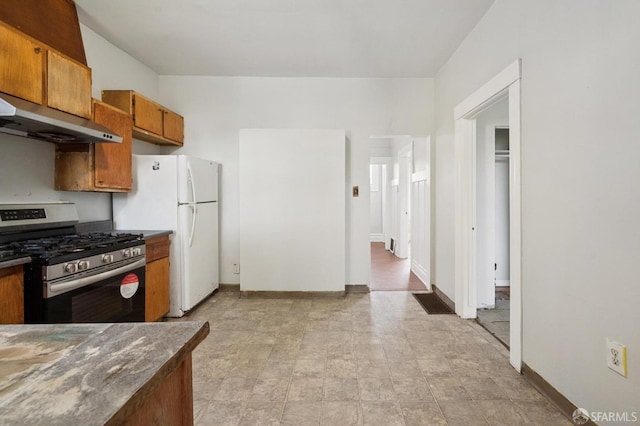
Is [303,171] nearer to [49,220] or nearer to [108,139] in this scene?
[108,139]

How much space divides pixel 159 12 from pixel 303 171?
1.96 m

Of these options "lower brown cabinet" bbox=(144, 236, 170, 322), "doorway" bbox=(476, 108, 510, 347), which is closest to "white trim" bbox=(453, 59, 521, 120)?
"doorway" bbox=(476, 108, 510, 347)

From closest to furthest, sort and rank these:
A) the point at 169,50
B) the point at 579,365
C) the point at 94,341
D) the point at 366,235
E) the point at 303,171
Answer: the point at 94,341
the point at 579,365
the point at 169,50
the point at 303,171
the point at 366,235

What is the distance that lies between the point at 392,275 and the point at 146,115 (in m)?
3.87

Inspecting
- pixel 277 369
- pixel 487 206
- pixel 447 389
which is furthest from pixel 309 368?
pixel 487 206

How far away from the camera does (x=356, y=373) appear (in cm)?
209

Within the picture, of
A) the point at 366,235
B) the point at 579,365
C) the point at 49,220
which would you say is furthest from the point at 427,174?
the point at 49,220

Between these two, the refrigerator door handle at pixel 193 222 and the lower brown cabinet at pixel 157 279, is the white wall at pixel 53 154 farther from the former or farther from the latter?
the refrigerator door handle at pixel 193 222

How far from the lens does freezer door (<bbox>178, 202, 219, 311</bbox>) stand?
9.97ft

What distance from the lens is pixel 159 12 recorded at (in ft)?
8.32

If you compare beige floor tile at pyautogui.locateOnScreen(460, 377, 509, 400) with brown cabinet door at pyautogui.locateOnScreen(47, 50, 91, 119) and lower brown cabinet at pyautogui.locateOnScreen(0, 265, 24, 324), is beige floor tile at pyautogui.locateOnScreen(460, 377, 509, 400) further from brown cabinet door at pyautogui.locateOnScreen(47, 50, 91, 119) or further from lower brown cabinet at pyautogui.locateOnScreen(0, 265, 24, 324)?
brown cabinet door at pyautogui.locateOnScreen(47, 50, 91, 119)

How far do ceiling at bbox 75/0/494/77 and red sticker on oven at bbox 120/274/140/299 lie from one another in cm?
214

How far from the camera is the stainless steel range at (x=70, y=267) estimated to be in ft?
5.66

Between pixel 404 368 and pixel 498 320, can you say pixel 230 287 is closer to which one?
pixel 404 368
